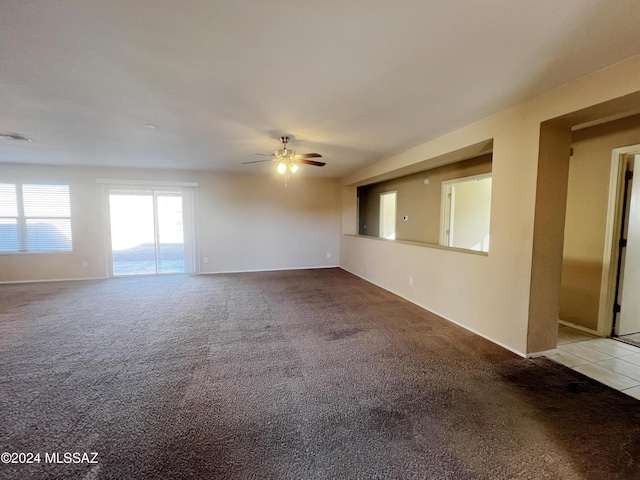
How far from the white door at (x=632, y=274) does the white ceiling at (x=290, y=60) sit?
6.27 ft

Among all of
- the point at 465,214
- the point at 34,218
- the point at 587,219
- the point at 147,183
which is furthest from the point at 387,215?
the point at 34,218

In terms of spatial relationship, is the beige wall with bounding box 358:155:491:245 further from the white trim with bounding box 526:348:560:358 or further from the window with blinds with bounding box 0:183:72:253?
the window with blinds with bounding box 0:183:72:253

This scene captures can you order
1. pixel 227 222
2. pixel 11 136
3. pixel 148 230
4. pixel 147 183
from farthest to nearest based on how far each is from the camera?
1. pixel 227 222
2. pixel 148 230
3. pixel 147 183
4. pixel 11 136

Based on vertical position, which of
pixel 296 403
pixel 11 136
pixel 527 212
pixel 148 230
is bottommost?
pixel 296 403

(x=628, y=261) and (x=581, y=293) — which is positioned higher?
(x=628, y=261)

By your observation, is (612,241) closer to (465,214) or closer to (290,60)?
(465,214)

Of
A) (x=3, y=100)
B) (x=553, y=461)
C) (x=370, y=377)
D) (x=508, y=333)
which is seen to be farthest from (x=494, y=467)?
(x=3, y=100)

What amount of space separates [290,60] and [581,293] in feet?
13.8

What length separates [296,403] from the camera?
2.00 meters

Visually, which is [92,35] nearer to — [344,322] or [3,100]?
[3,100]

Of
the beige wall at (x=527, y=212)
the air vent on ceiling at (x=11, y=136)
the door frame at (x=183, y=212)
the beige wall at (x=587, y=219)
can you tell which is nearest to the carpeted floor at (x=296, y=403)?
the beige wall at (x=527, y=212)

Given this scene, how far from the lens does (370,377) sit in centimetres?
233

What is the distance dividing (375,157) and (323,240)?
3.11m

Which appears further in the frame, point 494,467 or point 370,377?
point 370,377
